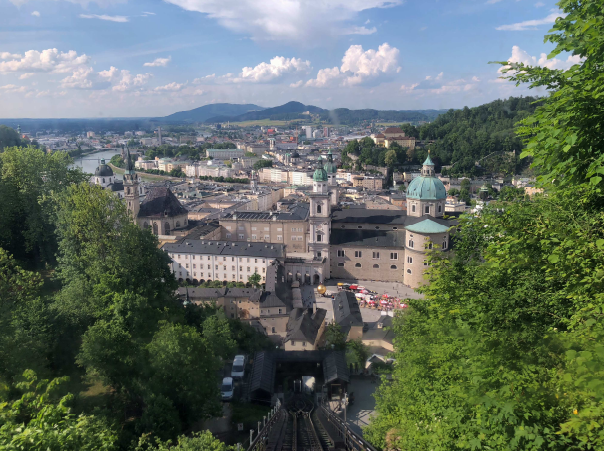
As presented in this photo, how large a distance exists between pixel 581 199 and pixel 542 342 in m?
2.19

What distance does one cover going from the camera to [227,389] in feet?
60.7

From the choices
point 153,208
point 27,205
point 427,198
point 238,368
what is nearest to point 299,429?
point 238,368

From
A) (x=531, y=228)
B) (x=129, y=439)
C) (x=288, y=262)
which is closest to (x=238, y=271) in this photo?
(x=288, y=262)

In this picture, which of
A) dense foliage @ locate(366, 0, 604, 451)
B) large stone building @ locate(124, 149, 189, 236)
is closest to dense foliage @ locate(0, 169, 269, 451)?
dense foliage @ locate(366, 0, 604, 451)

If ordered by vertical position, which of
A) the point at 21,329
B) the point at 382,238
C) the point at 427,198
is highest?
the point at 427,198

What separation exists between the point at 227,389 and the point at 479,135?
75.3 m

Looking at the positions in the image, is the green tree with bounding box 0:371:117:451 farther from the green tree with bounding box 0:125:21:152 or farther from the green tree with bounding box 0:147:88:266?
the green tree with bounding box 0:125:21:152

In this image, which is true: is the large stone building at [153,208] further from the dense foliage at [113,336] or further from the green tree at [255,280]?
the dense foliage at [113,336]

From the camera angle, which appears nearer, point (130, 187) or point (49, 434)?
point (49, 434)

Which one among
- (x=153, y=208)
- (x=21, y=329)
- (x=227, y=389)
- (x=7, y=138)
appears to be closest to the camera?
(x=21, y=329)

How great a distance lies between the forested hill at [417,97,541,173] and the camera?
7819cm

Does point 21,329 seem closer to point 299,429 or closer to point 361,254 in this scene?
point 299,429

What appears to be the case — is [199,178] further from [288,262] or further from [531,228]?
[531,228]

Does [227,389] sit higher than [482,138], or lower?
lower
